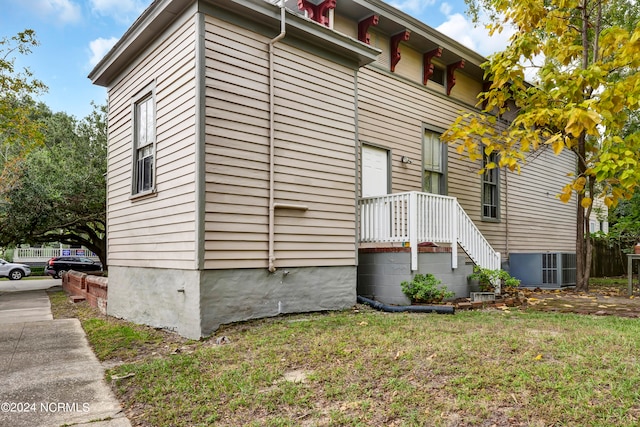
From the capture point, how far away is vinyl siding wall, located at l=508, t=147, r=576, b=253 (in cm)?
1360

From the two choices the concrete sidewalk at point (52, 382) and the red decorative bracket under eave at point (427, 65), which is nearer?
the concrete sidewalk at point (52, 382)

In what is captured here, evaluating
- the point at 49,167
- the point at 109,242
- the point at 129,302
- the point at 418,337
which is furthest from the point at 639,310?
the point at 49,167

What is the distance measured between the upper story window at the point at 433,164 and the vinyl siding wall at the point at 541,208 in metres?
2.93

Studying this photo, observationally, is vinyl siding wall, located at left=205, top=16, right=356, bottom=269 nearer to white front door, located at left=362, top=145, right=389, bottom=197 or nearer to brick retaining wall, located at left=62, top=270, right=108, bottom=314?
white front door, located at left=362, top=145, right=389, bottom=197

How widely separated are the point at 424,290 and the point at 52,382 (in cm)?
519

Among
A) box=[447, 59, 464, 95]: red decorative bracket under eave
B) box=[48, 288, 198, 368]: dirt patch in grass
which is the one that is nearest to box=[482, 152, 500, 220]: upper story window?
box=[447, 59, 464, 95]: red decorative bracket under eave

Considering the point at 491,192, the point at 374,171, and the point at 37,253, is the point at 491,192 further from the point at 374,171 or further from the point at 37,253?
the point at 37,253

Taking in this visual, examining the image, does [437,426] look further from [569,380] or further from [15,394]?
[15,394]

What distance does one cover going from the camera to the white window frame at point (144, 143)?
7070mm

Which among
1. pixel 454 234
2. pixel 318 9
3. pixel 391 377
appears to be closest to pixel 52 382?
pixel 391 377

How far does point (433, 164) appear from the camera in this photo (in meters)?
10.9

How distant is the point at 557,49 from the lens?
Answer: 8805 millimetres

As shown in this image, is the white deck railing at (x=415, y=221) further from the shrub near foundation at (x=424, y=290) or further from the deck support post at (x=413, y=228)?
the shrub near foundation at (x=424, y=290)

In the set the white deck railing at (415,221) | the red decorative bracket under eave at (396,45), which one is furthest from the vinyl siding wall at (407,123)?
the white deck railing at (415,221)
